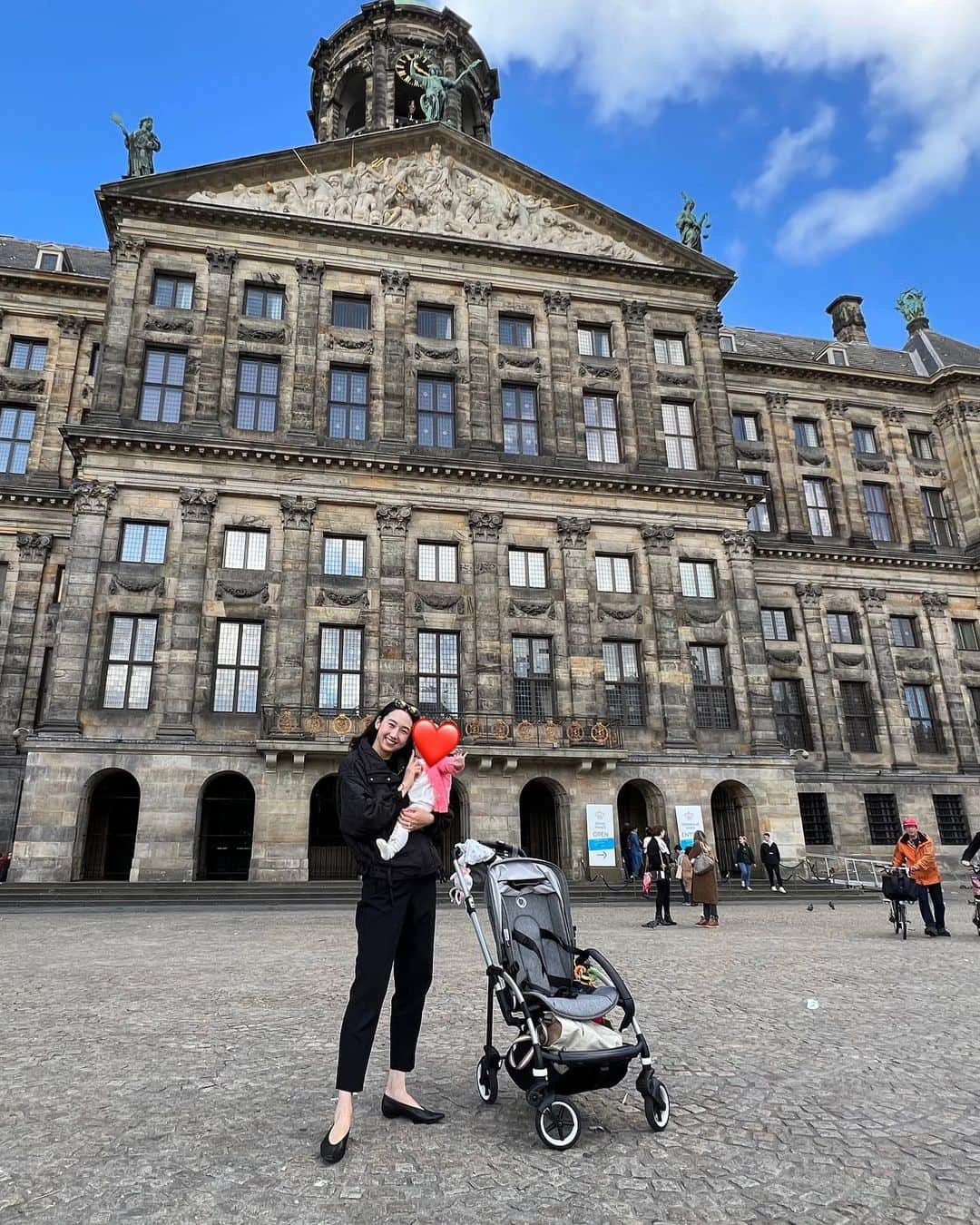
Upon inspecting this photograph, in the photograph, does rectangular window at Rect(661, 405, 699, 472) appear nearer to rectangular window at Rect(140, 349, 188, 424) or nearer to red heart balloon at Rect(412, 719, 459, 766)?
rectangular window at Rect(140, 349, 188, 424)

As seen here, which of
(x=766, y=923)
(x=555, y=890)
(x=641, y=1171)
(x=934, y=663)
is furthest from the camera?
(x=934, y=663)


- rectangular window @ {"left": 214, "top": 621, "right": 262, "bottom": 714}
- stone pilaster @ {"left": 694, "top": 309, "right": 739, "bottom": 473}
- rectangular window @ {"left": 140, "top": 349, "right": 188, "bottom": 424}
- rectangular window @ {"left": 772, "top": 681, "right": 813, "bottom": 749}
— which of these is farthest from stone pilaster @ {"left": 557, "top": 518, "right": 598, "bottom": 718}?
rectangular window @ {"left": 140, "top": 349, "right": 188, "bottom": 424}

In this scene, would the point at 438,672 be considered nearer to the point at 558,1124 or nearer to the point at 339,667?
the point at 339,667

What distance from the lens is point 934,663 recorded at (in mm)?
37125

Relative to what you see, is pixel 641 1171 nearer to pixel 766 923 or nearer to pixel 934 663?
pixel 766 923

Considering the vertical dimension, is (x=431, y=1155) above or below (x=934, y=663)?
below

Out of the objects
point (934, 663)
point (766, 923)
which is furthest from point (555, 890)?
point (934, 663)

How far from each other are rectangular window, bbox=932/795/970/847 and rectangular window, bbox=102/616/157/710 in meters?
32.3

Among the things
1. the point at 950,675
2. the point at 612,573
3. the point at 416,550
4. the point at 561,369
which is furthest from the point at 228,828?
the point at 950,675

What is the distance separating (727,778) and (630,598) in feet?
24.0

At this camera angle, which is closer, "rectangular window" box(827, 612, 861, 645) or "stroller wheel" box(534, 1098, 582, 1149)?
"stroller wheel" box(534, 1098, 582, 1149)

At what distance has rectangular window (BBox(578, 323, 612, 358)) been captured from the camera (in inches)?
1318

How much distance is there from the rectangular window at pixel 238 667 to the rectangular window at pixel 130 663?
209cm

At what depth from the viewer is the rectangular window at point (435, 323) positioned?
104 ft
